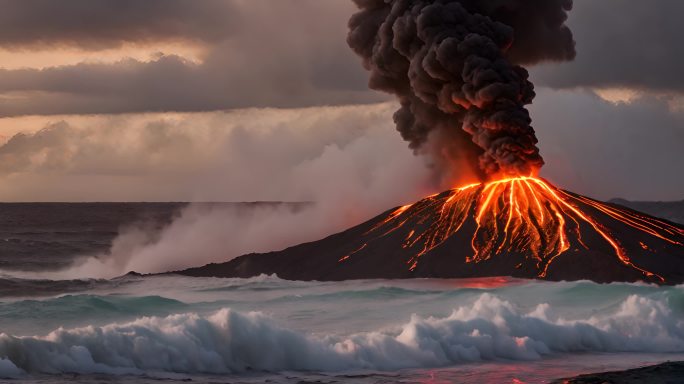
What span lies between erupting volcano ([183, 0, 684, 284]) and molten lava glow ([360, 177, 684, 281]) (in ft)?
0.29

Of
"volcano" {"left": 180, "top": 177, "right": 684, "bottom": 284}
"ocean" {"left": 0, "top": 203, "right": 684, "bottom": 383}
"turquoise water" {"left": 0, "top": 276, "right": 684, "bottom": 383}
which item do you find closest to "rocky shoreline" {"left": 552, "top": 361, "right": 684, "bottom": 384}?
"ocean" {"left": 0, "top": 203, "right": 684, "bottom": 383}

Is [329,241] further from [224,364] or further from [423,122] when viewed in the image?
[224,364]

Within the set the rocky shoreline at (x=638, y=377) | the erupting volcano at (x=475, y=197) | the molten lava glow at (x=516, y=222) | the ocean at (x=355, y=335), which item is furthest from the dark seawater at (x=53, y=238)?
the rocky shoreline at (x=638, y=377)

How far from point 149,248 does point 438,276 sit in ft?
128

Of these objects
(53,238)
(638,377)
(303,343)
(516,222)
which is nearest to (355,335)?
(303,343)

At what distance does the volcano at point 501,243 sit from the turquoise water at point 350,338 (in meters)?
6.88

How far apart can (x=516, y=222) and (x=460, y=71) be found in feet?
31.6

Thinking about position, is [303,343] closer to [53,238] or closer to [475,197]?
[475,197]

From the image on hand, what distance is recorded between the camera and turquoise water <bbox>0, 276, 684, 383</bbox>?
100 ft

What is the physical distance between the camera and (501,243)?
63312mm

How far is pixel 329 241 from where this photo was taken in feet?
238

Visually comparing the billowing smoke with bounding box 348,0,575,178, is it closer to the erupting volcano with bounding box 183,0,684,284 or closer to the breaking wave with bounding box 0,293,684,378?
the erupting volcano with bounding box 183,0,684,284

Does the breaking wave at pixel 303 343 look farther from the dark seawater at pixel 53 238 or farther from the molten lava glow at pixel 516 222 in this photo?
the dark seawater at pixel 53 238

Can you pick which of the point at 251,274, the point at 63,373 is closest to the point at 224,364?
the point at 63,373
